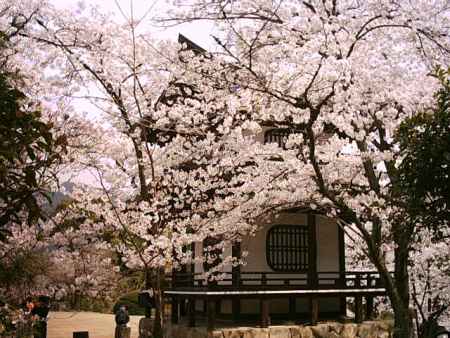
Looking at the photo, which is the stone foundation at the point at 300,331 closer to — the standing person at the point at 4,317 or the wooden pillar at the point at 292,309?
the wooden pillar at the point at 292,309

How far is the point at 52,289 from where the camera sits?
10289 mm

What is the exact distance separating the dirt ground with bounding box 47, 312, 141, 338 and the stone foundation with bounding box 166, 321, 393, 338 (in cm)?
354

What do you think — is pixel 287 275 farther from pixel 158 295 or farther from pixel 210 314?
pixel 158 295

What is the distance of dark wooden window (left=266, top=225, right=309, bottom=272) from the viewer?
13.0m

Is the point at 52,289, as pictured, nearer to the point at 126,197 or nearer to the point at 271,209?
the point at 126,197

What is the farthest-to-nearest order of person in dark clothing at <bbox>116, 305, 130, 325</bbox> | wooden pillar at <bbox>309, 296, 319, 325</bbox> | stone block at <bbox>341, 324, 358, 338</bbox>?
person in dark clothing at <bbox>116, 305, 130, 325</bbox>, stone block at <bbox>341, 324, 358, 338</bbox>, wooden pillar at <bbox>309, 296, 319, 325</bbox>

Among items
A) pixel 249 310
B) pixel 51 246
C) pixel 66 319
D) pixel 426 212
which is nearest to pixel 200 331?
pixel 249 310

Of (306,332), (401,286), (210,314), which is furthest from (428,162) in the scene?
(306,332)

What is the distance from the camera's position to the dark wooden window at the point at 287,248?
Answer: 13.0m

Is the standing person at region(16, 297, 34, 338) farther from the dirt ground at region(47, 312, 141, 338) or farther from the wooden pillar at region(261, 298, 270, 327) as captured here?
the dirt ground at region(47, 312, 141, 338)

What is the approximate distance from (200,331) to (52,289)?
3298mm

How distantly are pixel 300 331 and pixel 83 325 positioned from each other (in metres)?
8.16

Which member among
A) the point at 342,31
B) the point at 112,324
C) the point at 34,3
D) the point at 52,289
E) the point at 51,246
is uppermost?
the point at 34,3

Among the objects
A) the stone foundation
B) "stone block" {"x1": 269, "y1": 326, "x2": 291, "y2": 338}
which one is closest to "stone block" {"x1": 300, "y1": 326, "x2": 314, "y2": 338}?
the stone foundation
